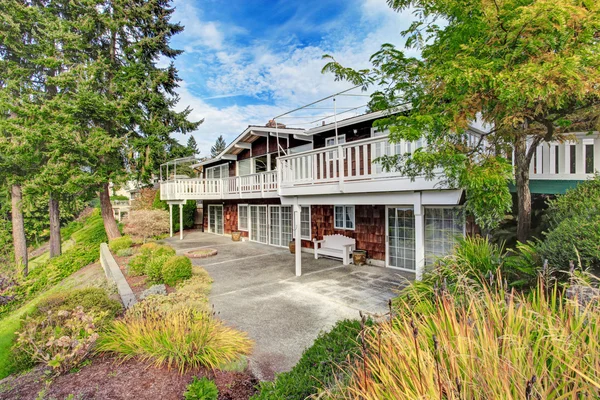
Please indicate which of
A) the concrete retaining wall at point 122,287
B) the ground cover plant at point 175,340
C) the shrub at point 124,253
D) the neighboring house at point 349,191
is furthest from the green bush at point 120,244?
the ground cover plant at point 175,340

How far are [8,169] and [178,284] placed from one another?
14.6 metres

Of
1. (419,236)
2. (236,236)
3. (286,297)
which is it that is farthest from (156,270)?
(236,236)

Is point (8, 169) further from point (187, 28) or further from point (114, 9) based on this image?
point (187, 28)

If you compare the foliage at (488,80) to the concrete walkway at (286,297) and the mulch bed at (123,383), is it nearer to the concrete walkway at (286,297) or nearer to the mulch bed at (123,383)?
the concrete walkway at (286,297)

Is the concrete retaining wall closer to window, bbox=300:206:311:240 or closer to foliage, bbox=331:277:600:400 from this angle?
foliage, bbox=331:277:600:400

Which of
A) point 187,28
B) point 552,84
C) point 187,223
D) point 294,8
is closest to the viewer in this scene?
point 552,84

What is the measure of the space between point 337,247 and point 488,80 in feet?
26.3

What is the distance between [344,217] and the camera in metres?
11.2

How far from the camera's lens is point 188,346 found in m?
3.80

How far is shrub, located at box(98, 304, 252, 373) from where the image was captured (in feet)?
12.4

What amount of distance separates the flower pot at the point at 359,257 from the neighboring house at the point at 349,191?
229mm

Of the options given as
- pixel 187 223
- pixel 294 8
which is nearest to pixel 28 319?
pixel 294 8

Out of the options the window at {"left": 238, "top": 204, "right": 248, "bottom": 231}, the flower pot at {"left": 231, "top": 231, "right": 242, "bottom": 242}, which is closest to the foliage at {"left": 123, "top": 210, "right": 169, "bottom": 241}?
the flower pot at {"left": 231, "top": 231, "right": 242, "bottom": 242}

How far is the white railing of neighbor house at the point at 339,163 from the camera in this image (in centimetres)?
652
